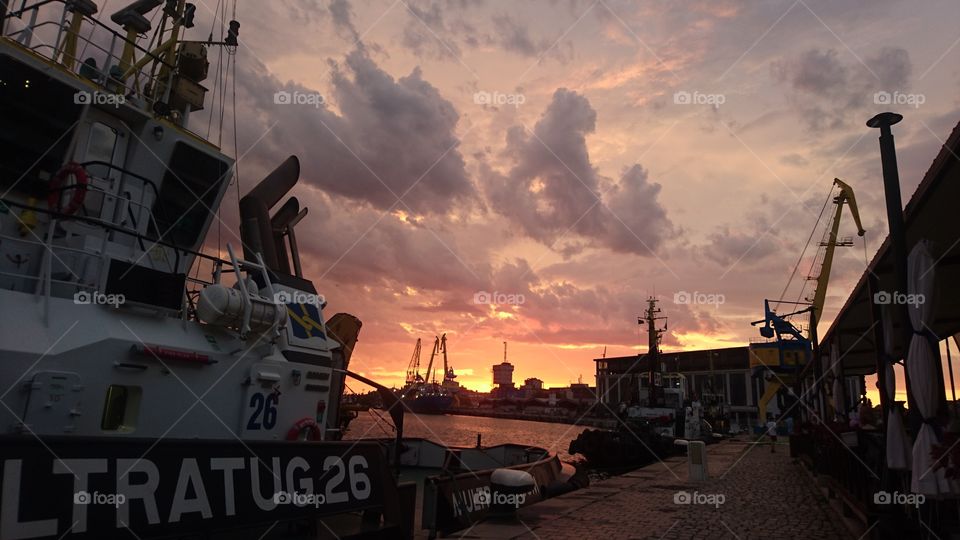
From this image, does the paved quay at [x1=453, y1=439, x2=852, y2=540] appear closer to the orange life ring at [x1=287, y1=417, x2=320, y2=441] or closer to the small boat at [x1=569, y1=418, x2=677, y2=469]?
the orange life ring at [x1=287, y1=417, x2=320, y2=441]

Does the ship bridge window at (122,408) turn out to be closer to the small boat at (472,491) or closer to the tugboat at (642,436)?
the small boat at (472,491)

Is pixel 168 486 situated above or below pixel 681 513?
above

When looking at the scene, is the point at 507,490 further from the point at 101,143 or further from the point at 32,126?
the point at 32,126

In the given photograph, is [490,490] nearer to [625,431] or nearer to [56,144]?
[56,144]

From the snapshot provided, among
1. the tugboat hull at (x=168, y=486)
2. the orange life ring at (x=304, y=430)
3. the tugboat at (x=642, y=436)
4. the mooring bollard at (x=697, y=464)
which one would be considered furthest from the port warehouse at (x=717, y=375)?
the tugboat hull at (x=168, y=486)

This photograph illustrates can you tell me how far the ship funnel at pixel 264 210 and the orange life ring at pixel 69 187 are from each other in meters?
4.28

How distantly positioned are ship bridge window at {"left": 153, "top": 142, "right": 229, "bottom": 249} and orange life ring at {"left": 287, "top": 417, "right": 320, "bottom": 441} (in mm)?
4146

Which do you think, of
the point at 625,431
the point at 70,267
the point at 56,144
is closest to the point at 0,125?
the point at 56,144

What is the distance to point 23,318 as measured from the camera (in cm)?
598

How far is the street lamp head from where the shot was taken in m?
8.24

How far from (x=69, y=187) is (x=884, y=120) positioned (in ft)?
38.3

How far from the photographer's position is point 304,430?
8578 millimetres

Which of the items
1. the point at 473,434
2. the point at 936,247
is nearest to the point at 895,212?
the point at 936,247

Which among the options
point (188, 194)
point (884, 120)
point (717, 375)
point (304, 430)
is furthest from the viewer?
point (717, 375)
